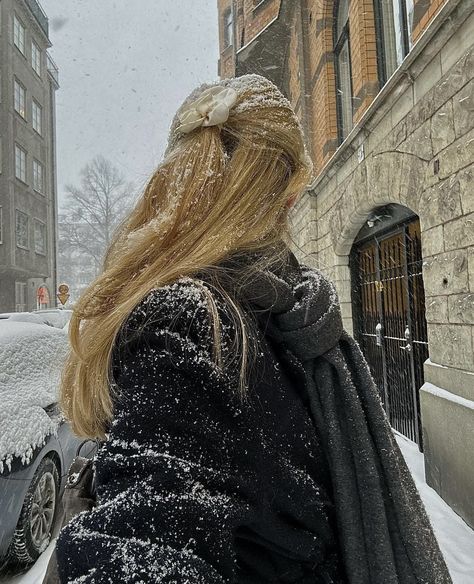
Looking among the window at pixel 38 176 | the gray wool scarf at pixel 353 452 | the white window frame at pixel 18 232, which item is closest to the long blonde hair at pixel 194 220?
the gray wool scarf at pixel 353 452

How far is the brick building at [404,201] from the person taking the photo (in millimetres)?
3732

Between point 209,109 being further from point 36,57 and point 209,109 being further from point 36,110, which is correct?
point 36,57

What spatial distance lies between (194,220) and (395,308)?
5454 millimetres

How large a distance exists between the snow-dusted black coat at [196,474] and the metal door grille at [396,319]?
458 cm

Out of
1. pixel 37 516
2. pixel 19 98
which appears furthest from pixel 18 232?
pixel 37 516

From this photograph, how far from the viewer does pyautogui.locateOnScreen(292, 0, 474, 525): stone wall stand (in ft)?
11.9

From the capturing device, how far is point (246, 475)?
845 mm

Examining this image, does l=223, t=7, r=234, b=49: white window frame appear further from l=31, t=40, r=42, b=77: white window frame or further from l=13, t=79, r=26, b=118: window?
l=31, t=40, r=42, b=77: white window frame

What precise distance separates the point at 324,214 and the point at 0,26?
77.5 ft

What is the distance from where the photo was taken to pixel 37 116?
87.9ft

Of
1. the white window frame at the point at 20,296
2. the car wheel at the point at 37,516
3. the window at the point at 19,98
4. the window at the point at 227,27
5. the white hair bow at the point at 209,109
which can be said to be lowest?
the car wheel at the point at 37,516

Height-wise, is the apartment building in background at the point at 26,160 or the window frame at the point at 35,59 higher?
the window frame at the point at 35,59

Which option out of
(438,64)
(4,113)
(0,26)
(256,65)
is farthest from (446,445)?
(0,26)

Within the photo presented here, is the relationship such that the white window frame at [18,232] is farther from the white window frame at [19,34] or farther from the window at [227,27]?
the window at [227,27]
